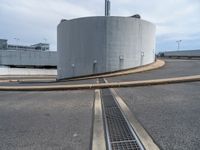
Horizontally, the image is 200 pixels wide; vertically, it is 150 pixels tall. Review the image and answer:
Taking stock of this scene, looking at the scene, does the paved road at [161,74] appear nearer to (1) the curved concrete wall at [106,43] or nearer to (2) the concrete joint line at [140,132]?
(1) the curved concrete wall at [106,43]

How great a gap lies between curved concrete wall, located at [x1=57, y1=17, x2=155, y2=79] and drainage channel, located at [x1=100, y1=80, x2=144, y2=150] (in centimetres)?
1233

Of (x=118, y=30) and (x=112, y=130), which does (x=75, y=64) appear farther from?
(x=112, y=130)

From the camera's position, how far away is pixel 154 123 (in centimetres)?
378

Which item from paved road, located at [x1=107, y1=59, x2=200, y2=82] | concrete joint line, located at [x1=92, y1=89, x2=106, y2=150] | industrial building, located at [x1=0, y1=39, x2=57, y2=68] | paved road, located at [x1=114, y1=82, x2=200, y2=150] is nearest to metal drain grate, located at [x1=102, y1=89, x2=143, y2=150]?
concrete joint line, located at [x1=92, y1=89, x2=106, y2=150]

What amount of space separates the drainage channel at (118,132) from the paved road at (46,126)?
37 cm

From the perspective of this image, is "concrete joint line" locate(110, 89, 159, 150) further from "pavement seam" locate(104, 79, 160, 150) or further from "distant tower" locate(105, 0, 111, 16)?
"distant tower" locate(105, 0, 111, 16)

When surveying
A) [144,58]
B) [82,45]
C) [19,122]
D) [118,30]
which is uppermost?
[118,30]

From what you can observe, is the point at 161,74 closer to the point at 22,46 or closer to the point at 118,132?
the point at 118,132

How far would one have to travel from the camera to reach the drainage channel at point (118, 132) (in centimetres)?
291

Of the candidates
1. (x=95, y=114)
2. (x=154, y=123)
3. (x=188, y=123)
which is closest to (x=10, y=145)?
(x=95, y=114)

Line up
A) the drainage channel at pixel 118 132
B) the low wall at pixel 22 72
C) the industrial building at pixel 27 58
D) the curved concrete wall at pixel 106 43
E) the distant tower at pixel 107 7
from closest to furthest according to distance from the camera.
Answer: the drainage channel at pixel 118 132
the curved concrete wall at pixel 106 43
the distant tower at pixel 107 7
the low wall at pixel 22 72
the industrial building at pixel 27 58

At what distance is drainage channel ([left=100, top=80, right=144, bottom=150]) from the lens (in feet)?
9.54

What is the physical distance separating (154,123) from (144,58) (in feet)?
49.9

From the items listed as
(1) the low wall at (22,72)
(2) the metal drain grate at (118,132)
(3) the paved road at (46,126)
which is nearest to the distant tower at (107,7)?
(3) the paved road at (46,126)
